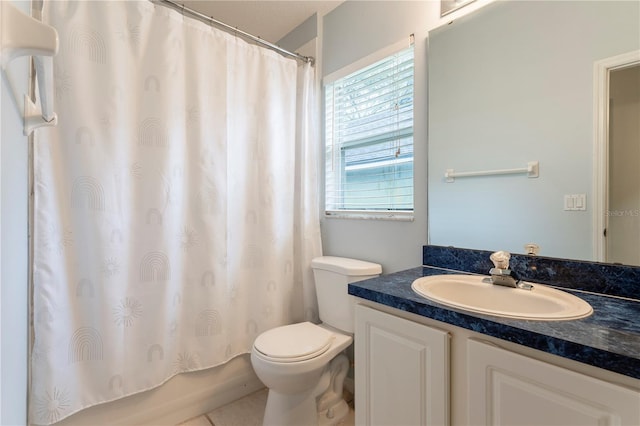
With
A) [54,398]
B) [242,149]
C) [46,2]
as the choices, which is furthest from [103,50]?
[54,398]

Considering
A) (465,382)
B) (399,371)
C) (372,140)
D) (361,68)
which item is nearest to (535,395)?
(465,382)

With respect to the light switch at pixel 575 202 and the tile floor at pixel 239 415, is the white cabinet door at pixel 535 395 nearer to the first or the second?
the light switch at pixel 575 202

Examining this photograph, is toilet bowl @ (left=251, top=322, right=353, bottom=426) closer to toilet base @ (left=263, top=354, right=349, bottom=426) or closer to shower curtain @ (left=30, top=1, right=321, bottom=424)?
toilet base @ (left=263, top=354, right=349, bottom=426)

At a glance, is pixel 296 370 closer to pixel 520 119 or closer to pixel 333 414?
pixel 333 414

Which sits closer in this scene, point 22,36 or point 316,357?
point 22,36

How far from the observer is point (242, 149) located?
171cm

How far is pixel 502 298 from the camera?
3.55ft

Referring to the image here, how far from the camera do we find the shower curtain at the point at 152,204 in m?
1.20

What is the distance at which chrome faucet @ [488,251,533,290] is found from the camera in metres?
1.08

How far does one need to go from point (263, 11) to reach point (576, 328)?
2.24 m

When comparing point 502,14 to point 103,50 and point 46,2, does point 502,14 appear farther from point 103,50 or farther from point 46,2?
point 46,2

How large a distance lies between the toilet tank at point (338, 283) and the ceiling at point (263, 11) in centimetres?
161

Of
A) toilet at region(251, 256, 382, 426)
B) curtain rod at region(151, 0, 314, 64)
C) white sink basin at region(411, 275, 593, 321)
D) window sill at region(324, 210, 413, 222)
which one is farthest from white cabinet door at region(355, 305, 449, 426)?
curtain rod at region(151, 0, 314, 64)

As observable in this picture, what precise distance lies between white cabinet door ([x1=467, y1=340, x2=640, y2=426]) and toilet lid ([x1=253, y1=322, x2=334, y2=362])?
721 mm
